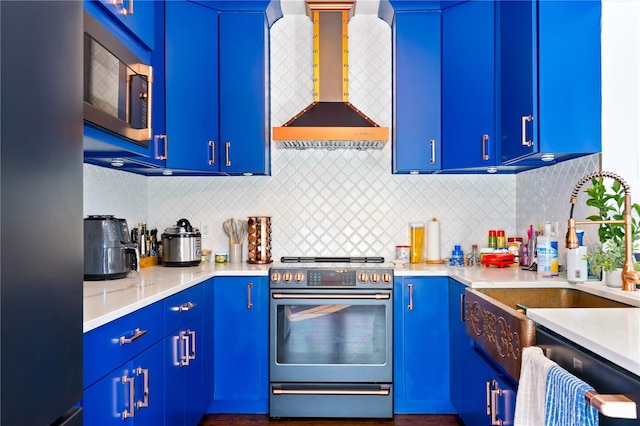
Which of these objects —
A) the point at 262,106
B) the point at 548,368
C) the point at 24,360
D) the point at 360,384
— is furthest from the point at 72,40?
the point at 360,384

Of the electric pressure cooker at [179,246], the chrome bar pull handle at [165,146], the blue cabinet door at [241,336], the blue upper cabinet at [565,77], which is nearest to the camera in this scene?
the blue upper cabinet at [565,77]

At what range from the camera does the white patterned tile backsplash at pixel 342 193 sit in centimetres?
341

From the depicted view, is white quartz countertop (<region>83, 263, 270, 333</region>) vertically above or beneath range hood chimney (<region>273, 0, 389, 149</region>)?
beneath

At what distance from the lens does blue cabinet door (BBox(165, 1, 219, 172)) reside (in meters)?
2.86

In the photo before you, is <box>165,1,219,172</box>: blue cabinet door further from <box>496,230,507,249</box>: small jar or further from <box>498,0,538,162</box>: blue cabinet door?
<box>496,230,507,249</box>: small jar

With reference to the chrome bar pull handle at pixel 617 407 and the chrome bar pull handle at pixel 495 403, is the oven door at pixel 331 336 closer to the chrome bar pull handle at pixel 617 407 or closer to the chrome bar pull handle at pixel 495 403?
the chrome bar pull handle at pixel 495 403

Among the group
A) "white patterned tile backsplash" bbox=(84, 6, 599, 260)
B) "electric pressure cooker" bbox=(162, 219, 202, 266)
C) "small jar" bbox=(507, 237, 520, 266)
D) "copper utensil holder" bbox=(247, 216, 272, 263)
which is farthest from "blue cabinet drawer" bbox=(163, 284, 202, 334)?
"small jar" bbox=(507, 237, 520, 266)

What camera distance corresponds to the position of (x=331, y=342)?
2816 millimetres

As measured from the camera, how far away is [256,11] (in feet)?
10.2

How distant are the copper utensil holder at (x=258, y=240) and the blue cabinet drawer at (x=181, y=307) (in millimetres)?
721

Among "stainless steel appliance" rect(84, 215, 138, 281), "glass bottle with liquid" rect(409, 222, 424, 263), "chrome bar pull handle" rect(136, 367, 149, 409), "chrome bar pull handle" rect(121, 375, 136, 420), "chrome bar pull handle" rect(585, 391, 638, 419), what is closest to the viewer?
"chrome bar pull handle" rect(585, 391, 638, 419)

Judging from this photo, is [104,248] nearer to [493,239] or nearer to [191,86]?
[191,86]

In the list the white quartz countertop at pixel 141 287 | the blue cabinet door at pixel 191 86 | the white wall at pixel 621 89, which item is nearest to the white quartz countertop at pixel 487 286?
the white quartz countertop at pixel 141 287

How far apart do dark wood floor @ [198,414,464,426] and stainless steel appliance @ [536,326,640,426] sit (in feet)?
5.21
